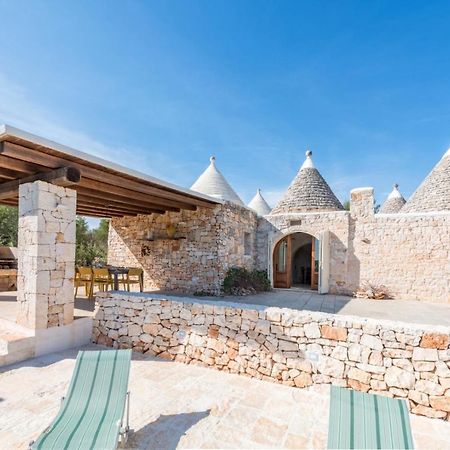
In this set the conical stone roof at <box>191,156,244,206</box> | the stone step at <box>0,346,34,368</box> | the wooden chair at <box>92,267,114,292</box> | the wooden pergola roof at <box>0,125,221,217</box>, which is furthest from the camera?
the conical stone roof at <box>191,156,244,206</box>

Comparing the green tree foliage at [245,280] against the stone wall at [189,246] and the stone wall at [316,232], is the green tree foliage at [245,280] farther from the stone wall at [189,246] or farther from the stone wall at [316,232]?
the stone wall at [316,232]

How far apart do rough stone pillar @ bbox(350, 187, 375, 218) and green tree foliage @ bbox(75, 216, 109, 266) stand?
548 inches

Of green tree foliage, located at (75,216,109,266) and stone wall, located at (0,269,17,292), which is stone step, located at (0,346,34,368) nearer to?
stone wall, located at (0,269,17,292)

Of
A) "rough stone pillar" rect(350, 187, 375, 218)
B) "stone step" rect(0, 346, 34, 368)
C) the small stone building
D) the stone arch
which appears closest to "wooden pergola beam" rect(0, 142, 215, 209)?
the small stone building

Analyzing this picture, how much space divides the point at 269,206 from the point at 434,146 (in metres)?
9.55

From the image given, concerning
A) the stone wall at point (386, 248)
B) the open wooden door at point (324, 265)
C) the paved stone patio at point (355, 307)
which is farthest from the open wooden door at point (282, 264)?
the paved stone patio at point (355, 307)

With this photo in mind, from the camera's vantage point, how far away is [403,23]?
6.69m

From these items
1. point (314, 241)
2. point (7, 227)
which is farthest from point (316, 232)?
point (7, 227)

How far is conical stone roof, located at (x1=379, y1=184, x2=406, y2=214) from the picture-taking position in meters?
15.0

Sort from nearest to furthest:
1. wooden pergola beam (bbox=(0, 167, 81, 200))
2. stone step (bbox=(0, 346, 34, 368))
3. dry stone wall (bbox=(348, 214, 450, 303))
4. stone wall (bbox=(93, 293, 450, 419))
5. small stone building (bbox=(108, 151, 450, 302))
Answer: stone wall (bbox=(93, 293, 450, 419)), stone step (bbox=(0, 346, 34, 368)), wooden pergola beam (bbox=(0, 167, 81, 200)), dry stone wall (bbox=(348, 214, 450, 303)), small stone building (bbox=(108, 151, 450, 302))

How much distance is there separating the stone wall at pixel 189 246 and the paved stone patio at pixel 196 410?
4.41m

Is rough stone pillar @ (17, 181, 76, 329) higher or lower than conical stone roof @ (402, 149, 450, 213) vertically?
lower

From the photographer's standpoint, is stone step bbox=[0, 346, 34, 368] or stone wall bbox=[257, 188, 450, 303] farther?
stone wall bbox=[257, 188, 450, 303]

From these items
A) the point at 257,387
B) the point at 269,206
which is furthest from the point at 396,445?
the point at 269,206
